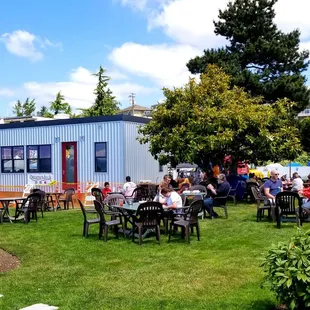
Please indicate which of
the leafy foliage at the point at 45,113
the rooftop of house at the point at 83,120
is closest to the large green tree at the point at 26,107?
the leafy foliage at the point at 45,113

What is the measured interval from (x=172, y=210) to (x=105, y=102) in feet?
115

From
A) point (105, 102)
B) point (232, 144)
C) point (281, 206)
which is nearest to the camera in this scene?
point (281, 206)

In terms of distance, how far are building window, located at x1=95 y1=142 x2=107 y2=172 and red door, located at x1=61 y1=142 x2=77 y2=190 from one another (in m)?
1.20

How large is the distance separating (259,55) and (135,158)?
9821 mm

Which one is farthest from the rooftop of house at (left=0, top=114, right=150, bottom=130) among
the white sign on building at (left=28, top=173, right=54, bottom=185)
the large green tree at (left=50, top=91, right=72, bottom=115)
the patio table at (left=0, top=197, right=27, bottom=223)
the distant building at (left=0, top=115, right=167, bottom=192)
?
the large green tree at (left=50, top=91, right=72, bottom=115)

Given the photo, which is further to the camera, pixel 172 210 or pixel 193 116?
pixel 193 116

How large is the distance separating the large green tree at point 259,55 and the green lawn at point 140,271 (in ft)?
45.4

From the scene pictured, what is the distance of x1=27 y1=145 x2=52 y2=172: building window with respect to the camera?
20.8 meters

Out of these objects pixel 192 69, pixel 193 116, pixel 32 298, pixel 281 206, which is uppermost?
pixel 192 69

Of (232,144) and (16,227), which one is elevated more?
(232,144)

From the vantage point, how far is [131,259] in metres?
7.85

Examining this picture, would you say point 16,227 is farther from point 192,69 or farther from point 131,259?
point 192,69

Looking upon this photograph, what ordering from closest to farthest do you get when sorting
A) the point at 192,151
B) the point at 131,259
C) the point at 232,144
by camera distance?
the point at 131,259 < the point at 192,151 < the point at 232,144

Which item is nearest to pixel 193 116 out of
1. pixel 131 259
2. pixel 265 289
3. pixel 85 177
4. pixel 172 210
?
pixel 85 177
